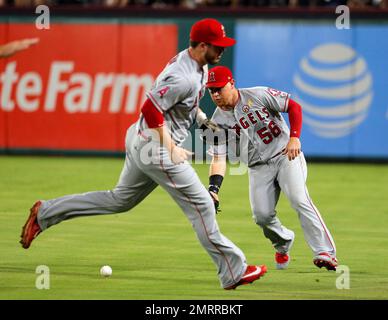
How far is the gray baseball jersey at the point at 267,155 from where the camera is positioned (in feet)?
31.6

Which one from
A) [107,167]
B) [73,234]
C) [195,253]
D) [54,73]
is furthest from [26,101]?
[195,253]

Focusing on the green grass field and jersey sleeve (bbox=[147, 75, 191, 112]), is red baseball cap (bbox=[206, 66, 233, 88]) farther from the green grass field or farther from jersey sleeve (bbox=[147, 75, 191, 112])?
the green grass field

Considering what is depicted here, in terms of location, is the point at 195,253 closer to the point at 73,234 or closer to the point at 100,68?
the point at 73,234

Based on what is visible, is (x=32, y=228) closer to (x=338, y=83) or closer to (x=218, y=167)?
(x=218, y=167)

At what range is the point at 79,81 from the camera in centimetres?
2080

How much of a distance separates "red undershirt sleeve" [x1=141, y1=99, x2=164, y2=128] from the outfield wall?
1192 cm

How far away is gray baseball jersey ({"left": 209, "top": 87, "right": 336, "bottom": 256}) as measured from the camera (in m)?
Result: 9.64

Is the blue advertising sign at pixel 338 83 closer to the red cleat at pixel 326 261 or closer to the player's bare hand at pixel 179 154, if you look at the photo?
the red cleat at pixel 326 261

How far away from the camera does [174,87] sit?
8.21 meters

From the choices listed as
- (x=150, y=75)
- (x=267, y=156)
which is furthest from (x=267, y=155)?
(x=150, y=75)

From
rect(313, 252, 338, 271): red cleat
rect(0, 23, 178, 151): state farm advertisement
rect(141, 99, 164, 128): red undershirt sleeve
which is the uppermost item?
rect(141, 99, 164, 128): red undershirt sleeve

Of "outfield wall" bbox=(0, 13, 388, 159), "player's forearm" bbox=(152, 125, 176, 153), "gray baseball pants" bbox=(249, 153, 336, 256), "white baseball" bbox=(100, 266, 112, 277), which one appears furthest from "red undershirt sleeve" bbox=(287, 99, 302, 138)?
"outfield wall" bbox=(0, 13, 388, 159)

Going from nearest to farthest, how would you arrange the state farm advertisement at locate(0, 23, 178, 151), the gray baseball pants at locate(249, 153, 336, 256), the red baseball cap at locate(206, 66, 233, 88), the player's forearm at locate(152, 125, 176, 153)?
the player's forearm at locate(152, 125, 176, 153)
the red baseball cap at locate(206, 66, 233, 88)
the gray baseball pants at locate(249, 153, 336, 256)
the state farm advertisement at locate(0, 23, 178, 151)

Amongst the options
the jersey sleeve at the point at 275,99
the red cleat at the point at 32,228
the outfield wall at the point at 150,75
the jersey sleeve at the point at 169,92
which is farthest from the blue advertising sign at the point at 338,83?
the jersey sleeve at the point at 169,92
